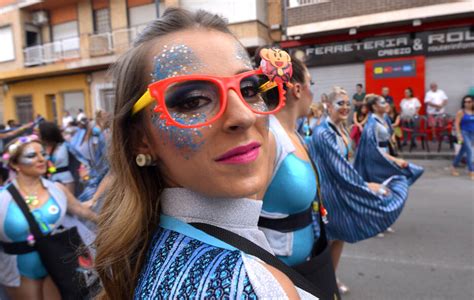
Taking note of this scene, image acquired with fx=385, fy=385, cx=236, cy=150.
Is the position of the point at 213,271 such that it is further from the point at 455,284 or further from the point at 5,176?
the point at 5,176

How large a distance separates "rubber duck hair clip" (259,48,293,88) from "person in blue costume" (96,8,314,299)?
4 cm

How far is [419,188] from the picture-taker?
7309mm

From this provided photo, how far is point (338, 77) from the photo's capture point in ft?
45.4

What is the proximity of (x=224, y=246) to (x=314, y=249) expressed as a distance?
4.40 ft

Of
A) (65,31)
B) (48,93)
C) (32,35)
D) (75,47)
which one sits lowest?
(48,93)

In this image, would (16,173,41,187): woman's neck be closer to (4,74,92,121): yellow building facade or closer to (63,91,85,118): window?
(4,74,92,121): yellow building facade

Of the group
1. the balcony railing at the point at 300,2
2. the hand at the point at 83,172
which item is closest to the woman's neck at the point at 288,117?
the hand at the point at 83,172

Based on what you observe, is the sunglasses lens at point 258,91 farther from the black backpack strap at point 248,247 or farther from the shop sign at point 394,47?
the shop sign at point 394,47

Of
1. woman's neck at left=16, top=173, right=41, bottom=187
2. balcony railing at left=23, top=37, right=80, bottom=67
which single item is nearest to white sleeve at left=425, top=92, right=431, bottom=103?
woman's neck at left=16, top=173, right=41, bottom=187

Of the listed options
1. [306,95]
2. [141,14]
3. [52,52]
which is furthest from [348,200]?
[52,52]

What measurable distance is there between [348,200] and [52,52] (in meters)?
19.6

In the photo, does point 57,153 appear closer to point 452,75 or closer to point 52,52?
point 452,75

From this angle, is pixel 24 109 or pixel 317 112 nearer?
pixel 317 112

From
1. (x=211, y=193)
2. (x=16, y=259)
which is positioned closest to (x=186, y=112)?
(x=211, y=193)
